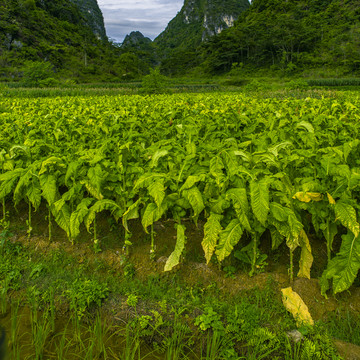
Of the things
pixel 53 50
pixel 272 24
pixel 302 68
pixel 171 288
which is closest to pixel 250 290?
pixel 171 288

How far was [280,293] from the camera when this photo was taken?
2.81 metres

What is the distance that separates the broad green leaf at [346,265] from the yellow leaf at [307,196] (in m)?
0.37

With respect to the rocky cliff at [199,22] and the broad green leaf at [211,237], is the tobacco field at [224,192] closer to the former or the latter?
the broad green leaf at [211,237]

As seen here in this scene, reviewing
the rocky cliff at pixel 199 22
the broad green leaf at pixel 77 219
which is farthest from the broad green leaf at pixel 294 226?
the rocky cliff at pixel 199 22

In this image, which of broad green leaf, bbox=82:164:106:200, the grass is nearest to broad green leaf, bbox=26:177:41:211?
broad green leaf, bbox=82:164:106:200

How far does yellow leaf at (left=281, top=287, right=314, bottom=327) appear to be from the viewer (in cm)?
249

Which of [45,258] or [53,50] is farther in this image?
[53,50]

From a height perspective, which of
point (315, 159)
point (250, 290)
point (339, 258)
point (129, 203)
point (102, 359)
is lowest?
point (102, 359)

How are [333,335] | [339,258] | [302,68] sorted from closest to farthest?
[333,335] → [339,258] → [302,68]

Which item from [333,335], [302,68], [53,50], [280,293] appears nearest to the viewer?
[333,335]

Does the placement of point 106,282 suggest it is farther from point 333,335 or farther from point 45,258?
point 333,335

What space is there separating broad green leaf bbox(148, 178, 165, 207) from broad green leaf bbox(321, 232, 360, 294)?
4.81 feet

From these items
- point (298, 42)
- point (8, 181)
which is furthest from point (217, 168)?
point (298, 42)

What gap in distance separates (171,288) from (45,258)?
1477 mm
